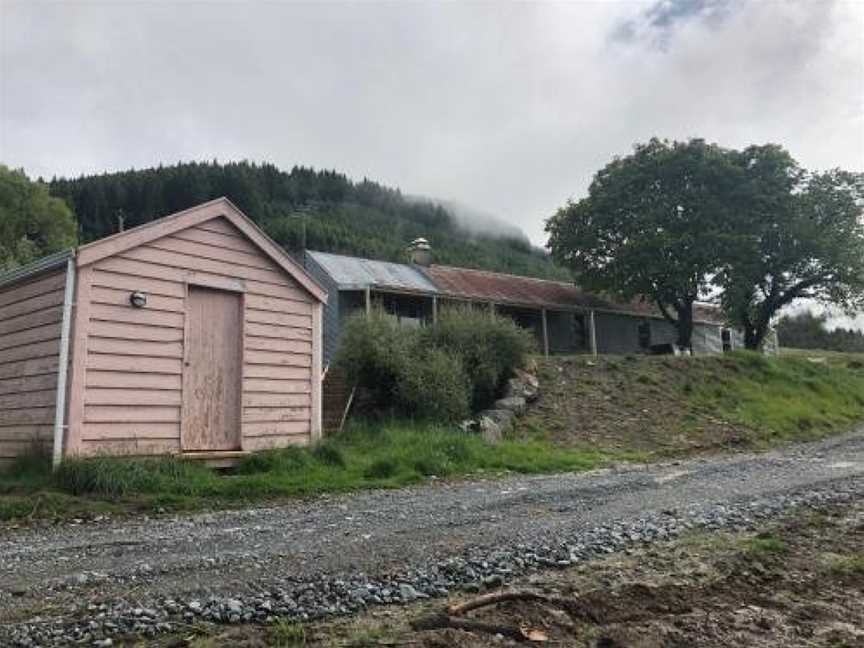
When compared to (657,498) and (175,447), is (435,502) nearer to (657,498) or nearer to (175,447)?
(657,498)

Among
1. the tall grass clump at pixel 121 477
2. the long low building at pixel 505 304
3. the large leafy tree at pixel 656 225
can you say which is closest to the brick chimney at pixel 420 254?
the long low building at pixel 505 304

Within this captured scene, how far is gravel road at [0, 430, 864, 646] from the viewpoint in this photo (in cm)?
385

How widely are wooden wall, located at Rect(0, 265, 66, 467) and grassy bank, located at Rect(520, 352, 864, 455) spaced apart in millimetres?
9260

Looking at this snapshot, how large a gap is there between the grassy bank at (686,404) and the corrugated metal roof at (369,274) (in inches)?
305

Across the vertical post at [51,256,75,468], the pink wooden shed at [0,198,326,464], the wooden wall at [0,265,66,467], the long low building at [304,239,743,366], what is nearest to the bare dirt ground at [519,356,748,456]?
the long low building at [304,239,743,366]

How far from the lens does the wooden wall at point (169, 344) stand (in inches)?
378

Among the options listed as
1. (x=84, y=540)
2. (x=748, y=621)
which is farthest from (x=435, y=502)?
(x=748, y=621)

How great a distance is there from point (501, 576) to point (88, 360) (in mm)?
7136

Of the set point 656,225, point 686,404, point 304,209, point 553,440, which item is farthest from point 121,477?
point 304,209

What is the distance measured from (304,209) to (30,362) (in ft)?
158

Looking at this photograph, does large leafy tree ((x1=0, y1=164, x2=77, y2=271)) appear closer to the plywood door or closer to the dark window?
the plywood door

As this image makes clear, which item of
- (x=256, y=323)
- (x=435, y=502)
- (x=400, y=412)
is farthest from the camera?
(x=400, y=412)

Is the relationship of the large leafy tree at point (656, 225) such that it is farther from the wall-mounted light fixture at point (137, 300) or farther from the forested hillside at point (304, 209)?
the wall-mounted light fixture at point (137, 300)

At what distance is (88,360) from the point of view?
9.53 m
